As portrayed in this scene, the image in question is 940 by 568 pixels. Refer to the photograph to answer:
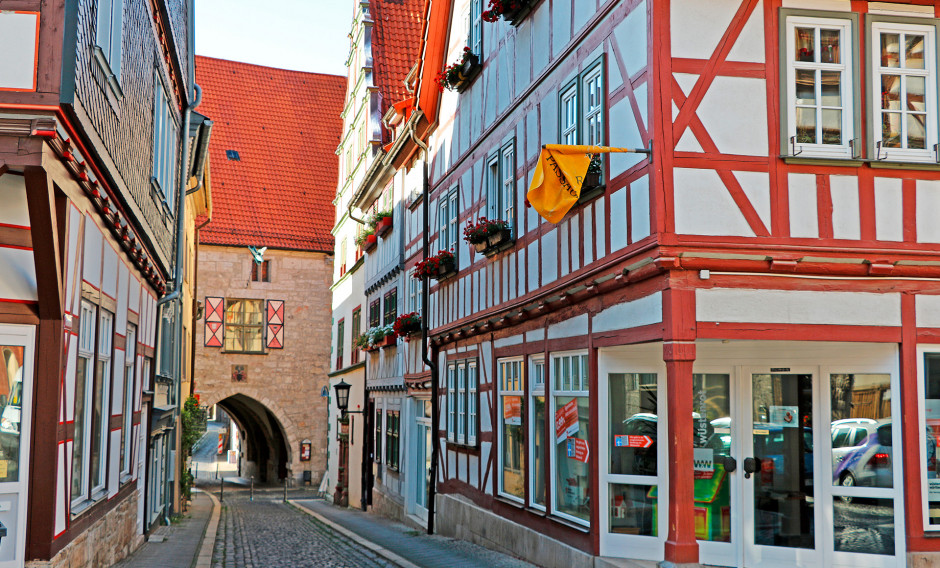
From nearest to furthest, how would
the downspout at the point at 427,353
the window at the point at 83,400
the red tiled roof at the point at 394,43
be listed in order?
the window at the point at 83,400 → the downspout at the point at 427,353 → the red tiled roof at the point at 394,43

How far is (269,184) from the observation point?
1495 inches

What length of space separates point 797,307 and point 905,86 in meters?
2.13

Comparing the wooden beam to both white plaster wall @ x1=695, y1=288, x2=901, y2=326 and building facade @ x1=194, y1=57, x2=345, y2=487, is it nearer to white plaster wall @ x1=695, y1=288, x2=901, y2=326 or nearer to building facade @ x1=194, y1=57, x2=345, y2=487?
white plaster wall @ x1=695, y1=288, x2=901, y2=326

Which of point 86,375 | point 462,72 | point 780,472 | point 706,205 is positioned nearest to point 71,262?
point 86,375

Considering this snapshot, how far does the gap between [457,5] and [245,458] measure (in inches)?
1322

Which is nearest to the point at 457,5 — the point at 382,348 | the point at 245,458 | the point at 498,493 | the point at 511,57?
the point at 511,57

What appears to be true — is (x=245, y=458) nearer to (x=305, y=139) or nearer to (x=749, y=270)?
(x=305, y=139)

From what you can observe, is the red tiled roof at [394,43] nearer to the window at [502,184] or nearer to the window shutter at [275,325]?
the window shutter at [275,325]

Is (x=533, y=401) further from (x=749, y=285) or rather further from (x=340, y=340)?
(x=340, y=340)

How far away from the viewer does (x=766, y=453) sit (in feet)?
29.5

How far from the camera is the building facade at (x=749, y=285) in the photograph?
793 centimetres

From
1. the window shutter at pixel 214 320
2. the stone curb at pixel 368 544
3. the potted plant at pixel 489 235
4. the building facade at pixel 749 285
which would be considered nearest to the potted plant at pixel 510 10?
the building facade at pixel 749 285

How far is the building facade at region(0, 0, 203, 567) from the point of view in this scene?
261 inches

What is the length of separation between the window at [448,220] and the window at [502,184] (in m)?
1.97
